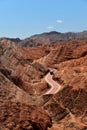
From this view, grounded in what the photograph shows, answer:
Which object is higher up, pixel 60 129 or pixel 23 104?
pixel 23 104

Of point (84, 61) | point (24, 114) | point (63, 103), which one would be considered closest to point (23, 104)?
point (24, 114)

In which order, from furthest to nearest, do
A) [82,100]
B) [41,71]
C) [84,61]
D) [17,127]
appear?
[84,61]
[41,71]
[82,100]
[17,127]

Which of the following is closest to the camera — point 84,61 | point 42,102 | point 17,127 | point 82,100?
point 17,127

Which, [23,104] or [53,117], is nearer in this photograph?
[23,104]

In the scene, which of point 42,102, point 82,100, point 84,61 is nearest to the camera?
point 82,100

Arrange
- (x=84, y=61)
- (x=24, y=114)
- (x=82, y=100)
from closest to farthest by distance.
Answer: (x=24, y=114) → (x=82, y=100) → (x=84, y=61)

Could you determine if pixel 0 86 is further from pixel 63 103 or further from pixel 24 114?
pixel 63 103

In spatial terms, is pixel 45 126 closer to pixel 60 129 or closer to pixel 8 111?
pixel 60 129

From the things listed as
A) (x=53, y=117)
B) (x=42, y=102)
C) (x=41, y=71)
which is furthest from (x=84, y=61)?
(x=53, y=117)

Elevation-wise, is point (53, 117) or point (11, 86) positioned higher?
point (11, 86)

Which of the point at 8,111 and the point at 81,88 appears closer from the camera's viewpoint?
the point at 8,111
